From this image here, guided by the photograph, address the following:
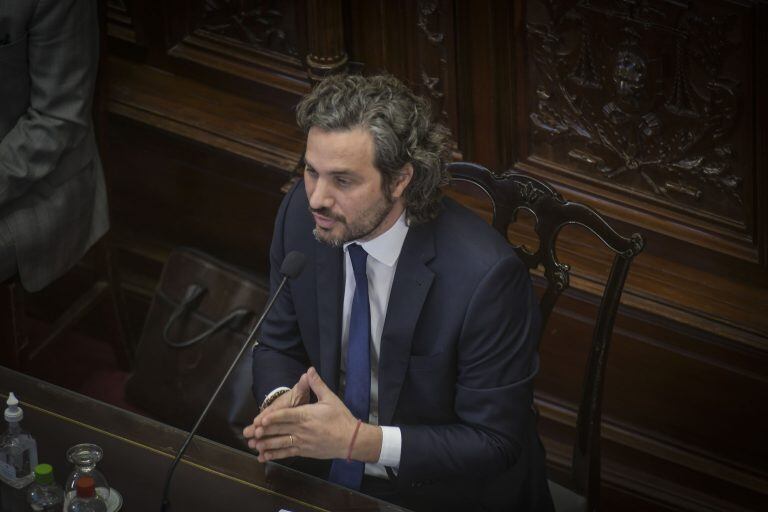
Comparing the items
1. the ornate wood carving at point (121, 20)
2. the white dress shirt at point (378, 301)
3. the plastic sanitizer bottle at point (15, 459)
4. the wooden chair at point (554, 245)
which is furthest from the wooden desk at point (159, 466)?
the ornate wood carving at point (121, 20)

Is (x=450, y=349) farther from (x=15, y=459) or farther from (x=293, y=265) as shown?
(x=15, y=459)

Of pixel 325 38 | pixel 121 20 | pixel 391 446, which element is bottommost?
pixel 391 446

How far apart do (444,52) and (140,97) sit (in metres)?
1.03

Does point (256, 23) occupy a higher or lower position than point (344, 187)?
A: lower

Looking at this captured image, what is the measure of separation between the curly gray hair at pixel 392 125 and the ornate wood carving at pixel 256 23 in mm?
1249

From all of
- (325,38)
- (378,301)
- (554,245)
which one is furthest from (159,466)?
(325,38)

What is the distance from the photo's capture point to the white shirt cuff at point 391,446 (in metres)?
2.41

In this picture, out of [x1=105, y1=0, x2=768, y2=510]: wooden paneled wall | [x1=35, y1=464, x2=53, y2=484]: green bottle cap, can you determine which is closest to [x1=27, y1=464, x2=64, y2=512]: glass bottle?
[x1=35, y1=464, x2=53, y2=484]: green bottle cap

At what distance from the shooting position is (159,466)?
7.69 feet

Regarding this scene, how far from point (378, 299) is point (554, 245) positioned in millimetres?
379

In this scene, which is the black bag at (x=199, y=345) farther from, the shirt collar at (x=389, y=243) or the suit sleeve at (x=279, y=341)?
the shirt collar at (x=389, y=243)

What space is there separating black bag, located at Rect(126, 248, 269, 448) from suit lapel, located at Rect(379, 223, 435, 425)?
0.96 metres

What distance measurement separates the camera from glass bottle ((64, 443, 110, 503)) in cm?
222

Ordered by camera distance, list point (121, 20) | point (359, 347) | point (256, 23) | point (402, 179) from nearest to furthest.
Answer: point (402, 179)
point (359, 347)
point (256, 23)
point (121, 20)
